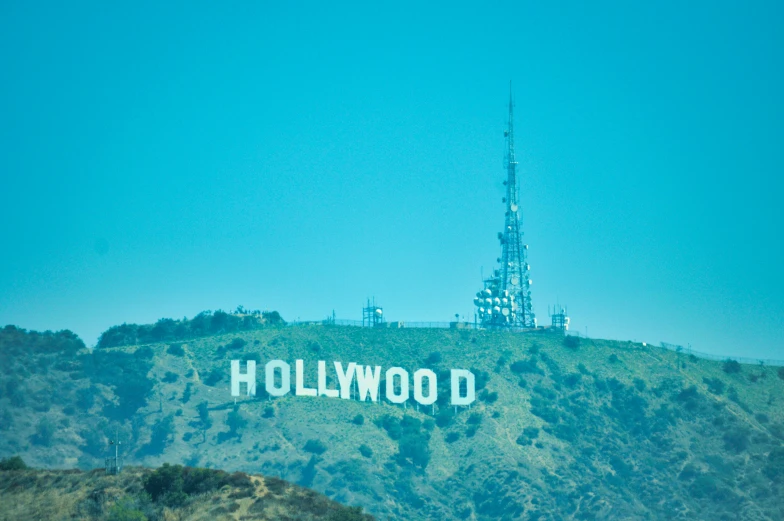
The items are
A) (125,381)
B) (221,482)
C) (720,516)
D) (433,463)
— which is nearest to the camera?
(221,482)

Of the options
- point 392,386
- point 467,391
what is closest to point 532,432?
point 467,391

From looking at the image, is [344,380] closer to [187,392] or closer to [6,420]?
[187,392]

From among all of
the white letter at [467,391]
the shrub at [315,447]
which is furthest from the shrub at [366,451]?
the white letter at [467,391]

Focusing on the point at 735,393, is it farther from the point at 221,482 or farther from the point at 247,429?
the point at 221,482

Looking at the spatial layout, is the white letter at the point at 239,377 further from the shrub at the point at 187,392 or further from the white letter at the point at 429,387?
the white letter at the point at 429,387

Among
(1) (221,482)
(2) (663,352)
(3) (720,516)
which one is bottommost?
(3) (720,516)

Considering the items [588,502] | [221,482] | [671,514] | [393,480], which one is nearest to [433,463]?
[393,480]

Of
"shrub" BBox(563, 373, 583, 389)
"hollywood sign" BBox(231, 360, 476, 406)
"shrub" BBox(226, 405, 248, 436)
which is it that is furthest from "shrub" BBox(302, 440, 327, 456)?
"shrub" BBox(563, 373, 583, 389)
